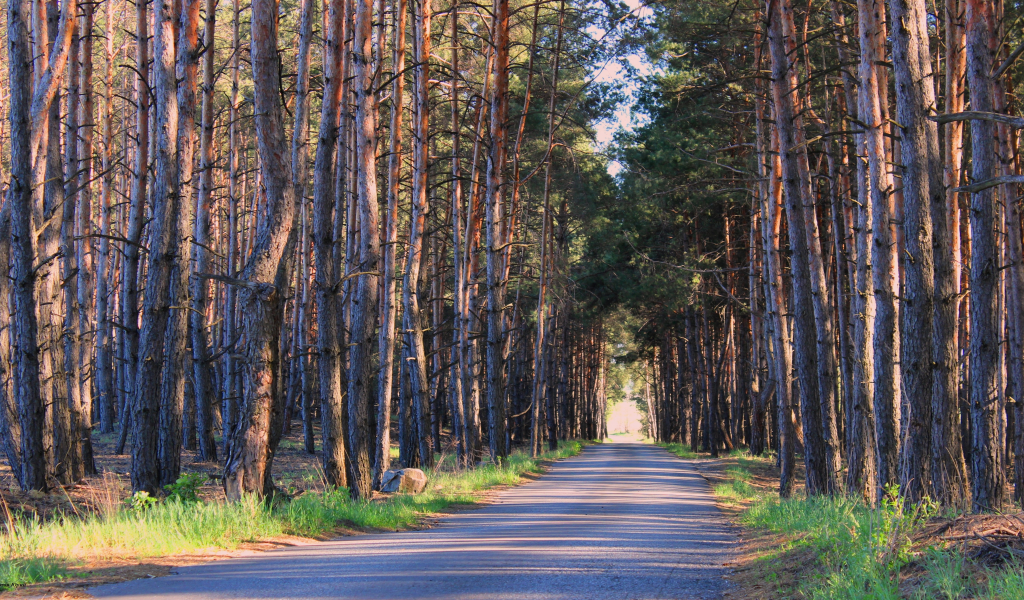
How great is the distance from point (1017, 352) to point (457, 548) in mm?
12252

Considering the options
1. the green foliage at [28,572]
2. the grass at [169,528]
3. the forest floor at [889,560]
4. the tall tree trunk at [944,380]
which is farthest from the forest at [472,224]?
the green foliage at [28,572]

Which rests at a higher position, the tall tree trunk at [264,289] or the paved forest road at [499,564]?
the tall tree trunk at [264,289]

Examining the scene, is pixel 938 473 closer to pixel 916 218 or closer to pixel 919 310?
pixel 919 310

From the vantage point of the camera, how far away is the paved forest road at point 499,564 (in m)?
5.25

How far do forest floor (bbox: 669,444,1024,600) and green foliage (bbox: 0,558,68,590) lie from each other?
4.92m

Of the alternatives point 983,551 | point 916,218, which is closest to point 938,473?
point 916,218

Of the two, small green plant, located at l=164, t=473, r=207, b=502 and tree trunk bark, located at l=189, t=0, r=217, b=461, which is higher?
tree trunk bark, located at l=189, t=0, r=217, b=461

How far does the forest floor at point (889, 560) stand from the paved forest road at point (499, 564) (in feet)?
1.49

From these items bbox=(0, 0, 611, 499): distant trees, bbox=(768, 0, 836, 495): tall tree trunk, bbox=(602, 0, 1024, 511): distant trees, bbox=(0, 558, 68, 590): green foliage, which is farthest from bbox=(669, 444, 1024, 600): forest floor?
bbox=(0, 0, 611, 499): distant trees

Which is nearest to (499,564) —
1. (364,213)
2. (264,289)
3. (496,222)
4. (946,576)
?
(946,576)

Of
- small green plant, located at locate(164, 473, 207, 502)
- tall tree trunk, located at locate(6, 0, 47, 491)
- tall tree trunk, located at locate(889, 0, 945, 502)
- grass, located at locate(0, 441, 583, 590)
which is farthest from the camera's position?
tall tree trunk, located at locate(6, 0, 47, 491)

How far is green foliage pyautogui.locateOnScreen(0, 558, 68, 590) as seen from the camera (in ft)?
17.3

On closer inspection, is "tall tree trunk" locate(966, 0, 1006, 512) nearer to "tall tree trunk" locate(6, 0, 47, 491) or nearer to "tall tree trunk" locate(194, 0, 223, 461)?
"tall tree trunk" locate(194, 0, 223, 461)

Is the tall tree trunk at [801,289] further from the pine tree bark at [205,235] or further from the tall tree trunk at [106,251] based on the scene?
the tall tree trunk at [106,251]
